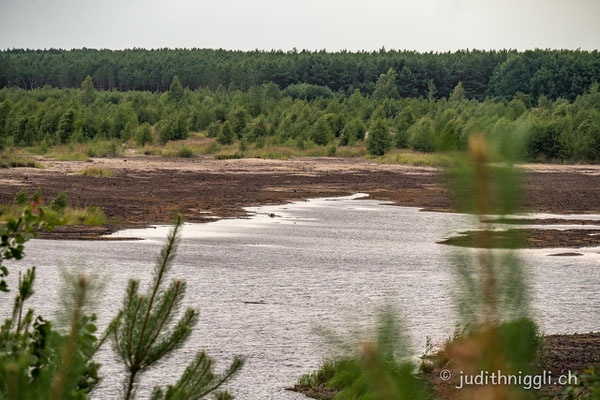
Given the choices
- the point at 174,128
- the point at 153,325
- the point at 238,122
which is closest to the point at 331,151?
the point at 238,122

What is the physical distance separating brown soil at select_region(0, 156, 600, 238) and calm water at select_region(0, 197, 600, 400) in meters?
2.88

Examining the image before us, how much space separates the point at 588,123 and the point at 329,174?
3212 centimetres

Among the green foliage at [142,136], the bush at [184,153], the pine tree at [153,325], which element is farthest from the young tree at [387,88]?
the pine tree at [153,325]

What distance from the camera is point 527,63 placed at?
139875 mm

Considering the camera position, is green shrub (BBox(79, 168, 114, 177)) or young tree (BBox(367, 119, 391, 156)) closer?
green shrub (BBox(79, 168, 114, 177))

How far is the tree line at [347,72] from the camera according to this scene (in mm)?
138250

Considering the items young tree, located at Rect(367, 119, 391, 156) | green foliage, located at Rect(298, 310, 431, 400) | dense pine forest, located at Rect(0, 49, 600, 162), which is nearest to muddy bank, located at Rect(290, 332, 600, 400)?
green foliage, located at Rect(298, 310, 431, 400)

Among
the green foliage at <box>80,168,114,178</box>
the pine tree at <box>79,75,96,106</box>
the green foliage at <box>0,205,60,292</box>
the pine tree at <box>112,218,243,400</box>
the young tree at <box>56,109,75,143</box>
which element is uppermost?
the pine tree at <box>79,75,96,106</box>

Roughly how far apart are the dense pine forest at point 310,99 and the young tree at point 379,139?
10 cm

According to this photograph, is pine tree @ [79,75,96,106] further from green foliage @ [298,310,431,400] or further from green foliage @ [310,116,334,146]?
green foliage @ [298,310,431,400]

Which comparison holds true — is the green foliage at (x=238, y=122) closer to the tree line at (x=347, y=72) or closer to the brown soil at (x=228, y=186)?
the brown soil at (x=228, y=186)

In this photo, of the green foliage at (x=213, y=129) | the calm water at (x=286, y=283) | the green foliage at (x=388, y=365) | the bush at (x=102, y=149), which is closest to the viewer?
the green foliage at (x=388, y=365)

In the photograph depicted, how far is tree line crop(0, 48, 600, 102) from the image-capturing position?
138m

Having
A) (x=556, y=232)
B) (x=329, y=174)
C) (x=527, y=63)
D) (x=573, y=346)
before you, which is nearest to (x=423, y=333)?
(x=573, y=346)
